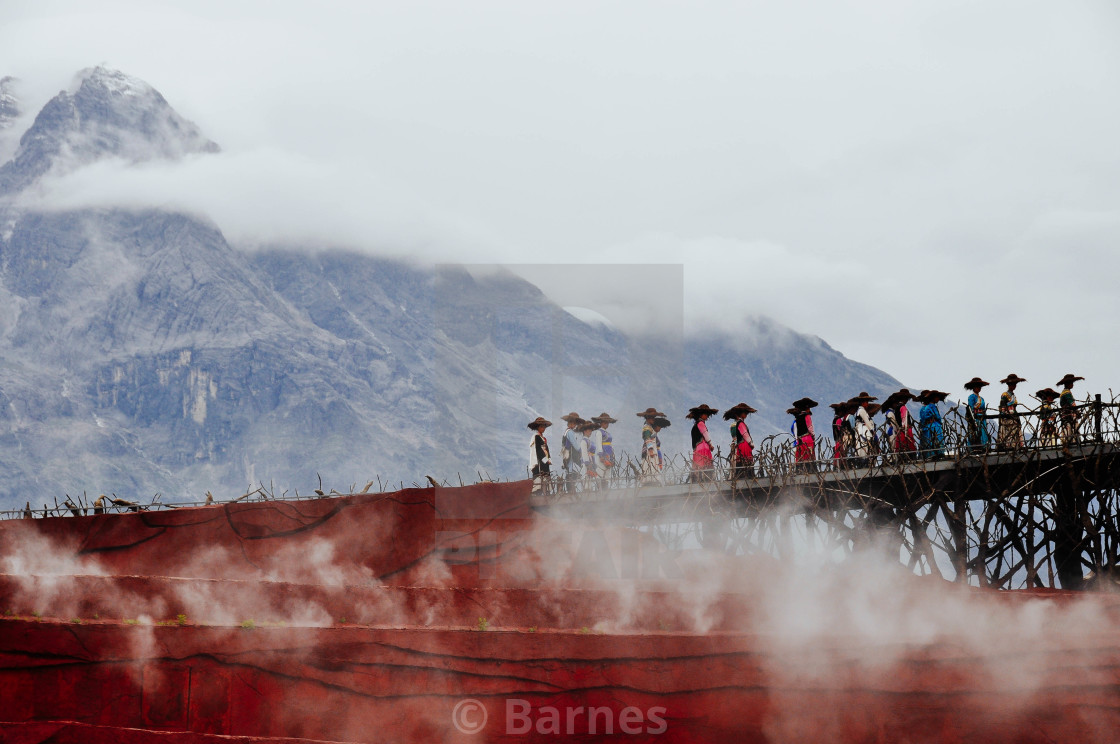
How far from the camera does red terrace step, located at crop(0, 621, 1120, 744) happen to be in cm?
1322

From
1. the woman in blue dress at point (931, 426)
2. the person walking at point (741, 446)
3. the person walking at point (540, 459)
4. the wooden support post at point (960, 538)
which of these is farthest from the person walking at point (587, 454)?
the wooden support post at point (960, 538)

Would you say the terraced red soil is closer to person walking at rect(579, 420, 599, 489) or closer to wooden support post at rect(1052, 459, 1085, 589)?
wooden support post at rect(1052, 459, 1085, 589)

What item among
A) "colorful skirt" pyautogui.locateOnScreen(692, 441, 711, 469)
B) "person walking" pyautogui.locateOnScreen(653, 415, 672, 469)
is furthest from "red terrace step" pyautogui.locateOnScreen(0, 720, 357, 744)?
→ "person walking" pyautogui.locateOnScreen(653, 415, 672, 469)

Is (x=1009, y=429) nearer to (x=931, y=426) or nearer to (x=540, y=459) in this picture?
(x=931, y=426)

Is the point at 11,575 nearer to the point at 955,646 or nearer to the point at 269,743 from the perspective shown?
the point at 269,743

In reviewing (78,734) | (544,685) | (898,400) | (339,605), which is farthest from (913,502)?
(78,734)

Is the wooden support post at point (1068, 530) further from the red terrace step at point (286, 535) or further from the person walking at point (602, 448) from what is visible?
the red terrace step at point (286, 535)

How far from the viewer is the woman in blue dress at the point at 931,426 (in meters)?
15.3

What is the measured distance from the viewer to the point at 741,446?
1658 centimetres

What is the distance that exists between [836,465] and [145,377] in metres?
188

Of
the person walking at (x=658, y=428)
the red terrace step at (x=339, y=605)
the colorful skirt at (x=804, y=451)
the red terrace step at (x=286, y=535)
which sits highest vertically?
the person walking at (x=658, y=428)

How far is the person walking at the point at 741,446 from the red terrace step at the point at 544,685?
125 inches

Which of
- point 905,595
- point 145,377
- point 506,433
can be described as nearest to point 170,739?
point 905,595

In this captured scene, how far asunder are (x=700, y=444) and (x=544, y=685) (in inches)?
211
